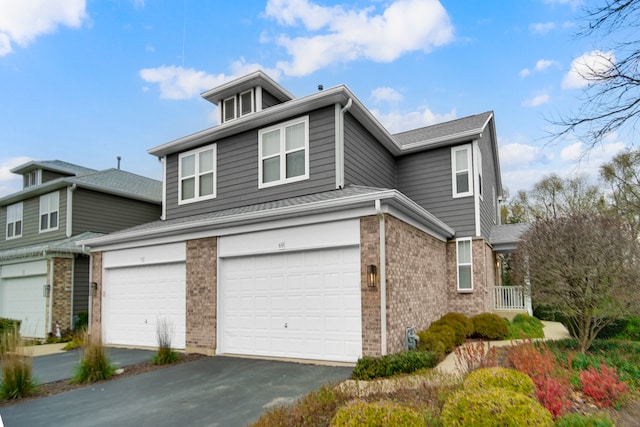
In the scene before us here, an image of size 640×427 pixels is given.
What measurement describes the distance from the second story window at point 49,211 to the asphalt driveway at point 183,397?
13016 mm

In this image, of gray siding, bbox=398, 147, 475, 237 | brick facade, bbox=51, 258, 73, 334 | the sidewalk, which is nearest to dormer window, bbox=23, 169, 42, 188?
brick facade, bbox=51, 258, 73, 334

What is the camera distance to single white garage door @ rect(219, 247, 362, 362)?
8.51m

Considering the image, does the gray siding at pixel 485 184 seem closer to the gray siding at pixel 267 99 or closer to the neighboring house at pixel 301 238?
the neighboring house at pixel 301 238

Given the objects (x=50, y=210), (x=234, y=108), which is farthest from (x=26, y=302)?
(x=234, y=108)

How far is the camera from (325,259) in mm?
8961

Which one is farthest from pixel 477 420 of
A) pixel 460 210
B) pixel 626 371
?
pixel 460 210

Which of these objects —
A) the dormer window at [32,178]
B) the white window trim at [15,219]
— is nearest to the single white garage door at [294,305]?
the dormer window at [32,178]

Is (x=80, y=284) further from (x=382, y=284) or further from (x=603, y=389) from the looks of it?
(x=603, y=389)

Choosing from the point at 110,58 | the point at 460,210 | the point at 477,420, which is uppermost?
the point at 110,58

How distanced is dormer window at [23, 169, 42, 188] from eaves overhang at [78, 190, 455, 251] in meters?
9.75

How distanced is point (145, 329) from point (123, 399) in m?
5.62

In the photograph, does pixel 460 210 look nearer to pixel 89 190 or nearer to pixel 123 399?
pixel 123 399

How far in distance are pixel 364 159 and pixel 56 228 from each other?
14.3 meters

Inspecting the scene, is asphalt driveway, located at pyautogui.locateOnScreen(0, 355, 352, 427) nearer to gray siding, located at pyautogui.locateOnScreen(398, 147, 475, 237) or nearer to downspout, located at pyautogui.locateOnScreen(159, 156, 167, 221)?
downspout, located at pyautogui.locateOnScreen(159, 156, 167, 221)
